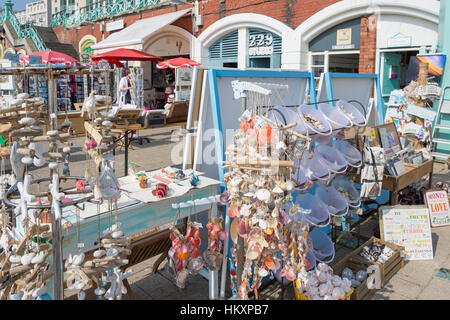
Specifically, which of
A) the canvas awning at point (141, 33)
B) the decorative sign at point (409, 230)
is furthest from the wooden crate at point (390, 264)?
the canvas awning at point (141, 33)

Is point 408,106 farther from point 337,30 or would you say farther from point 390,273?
point 337,30

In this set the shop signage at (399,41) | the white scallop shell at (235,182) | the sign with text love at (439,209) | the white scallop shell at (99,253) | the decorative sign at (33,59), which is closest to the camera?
the white scallop shell at (99,253)

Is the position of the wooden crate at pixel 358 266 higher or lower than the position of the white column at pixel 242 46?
lower

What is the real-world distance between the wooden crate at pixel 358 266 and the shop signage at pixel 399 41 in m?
7.07

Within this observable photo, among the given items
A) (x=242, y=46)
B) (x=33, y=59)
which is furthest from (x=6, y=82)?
(x=242, y=46)

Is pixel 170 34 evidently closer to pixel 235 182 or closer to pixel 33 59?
pixel 33 59

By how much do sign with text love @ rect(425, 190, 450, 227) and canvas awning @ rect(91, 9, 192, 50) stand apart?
11.2 metres

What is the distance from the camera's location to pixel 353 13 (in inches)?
382

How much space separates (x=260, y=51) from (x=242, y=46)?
0.73 metres

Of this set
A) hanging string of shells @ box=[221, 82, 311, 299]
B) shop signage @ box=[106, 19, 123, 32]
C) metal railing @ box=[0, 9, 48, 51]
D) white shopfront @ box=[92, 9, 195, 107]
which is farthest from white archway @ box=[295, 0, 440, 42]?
metal railing @ box=[0, 9, 48, 51]

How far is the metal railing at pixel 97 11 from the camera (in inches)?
658

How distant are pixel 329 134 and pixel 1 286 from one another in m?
2.80

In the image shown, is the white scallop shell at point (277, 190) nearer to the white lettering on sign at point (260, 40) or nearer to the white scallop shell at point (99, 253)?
the white scallop shell at point (99, 253)
